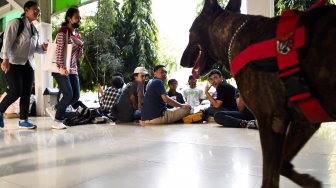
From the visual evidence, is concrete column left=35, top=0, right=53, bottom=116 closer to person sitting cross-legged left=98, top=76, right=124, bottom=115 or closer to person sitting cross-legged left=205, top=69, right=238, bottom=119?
person sitting cross-legged left=98, top=76, right=124, bottom=115

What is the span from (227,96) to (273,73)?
4486 mm

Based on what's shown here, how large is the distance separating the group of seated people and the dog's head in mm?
3082

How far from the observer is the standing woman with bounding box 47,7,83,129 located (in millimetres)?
5096

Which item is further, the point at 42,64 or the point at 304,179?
the point at 42,64

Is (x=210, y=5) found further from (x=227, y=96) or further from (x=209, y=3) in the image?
(x=227, y=96)

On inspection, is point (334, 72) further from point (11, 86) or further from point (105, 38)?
point (105, 38)

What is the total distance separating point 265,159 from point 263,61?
426 mm

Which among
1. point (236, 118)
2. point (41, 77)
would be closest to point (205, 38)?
point (236, 118)

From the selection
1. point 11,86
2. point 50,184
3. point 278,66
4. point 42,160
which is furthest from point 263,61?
point 11,86

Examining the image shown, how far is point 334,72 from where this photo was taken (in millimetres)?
1236

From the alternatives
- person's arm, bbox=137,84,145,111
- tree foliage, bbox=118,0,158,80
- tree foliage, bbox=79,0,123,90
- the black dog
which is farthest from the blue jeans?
tree foliage, bbox=118,0,158,80

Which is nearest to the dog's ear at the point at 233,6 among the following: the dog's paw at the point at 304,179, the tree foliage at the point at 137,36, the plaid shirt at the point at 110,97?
the dog's paw at the point at 304,179

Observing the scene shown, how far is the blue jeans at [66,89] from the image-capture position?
16.8 feet

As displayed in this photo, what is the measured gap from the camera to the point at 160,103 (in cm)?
603
